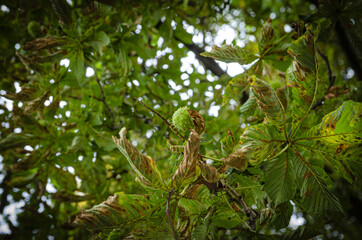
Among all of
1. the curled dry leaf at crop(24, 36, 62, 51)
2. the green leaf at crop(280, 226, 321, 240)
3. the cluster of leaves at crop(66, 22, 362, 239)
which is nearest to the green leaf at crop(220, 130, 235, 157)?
the cluster of leaves at crop(66, 22, 362, 239)

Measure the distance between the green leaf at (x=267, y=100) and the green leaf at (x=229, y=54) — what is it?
0.25 meters

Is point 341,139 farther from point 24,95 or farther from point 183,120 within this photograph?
point 24,95

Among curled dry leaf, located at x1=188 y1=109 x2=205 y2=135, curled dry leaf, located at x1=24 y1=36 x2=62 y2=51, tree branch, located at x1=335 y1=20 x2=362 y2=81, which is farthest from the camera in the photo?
tree branch, located at x1=335 y1=20 x2=362 y2=81

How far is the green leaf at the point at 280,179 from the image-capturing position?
1.65 ft

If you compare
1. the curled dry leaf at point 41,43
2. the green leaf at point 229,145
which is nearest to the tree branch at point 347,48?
the green leaf at point 229,145

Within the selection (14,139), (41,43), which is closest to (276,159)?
(41,43)

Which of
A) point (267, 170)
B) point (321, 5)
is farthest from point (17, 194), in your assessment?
point (321, 5)

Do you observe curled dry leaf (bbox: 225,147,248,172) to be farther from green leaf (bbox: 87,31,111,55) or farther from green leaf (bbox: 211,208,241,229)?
green leaf (bbox: 87,31,111,55)

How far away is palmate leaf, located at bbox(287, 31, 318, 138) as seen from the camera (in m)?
0.48

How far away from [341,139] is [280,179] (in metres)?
0.14

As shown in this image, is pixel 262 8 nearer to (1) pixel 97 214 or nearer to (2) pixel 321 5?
(2) pixel 321 5

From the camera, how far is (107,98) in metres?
1.17

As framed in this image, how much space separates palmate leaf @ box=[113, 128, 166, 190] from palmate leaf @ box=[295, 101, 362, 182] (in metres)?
0.31

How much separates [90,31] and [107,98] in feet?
1.03
